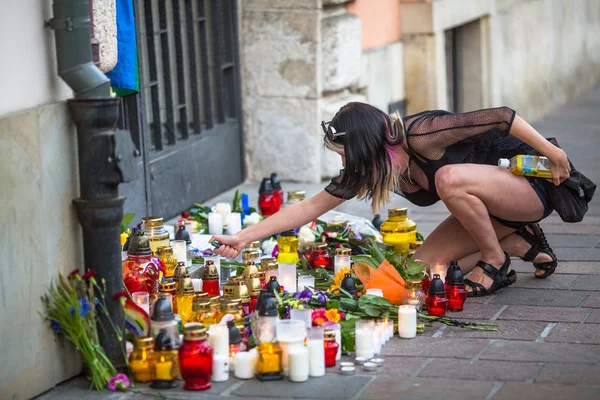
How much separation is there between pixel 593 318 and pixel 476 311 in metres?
0.45

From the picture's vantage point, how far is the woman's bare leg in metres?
4.45

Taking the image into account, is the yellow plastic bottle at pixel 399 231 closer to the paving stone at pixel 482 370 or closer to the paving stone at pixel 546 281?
the paving stone at pixel 546 281

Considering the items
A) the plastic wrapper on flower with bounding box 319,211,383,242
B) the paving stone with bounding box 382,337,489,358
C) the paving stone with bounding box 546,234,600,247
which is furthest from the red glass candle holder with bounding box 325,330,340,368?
the paving stone with bounding box 546,234,600,247

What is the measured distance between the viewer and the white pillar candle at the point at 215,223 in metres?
5.47

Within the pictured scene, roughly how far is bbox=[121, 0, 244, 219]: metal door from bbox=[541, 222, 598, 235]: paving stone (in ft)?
6.71

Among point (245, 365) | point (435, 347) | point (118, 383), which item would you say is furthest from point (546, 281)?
point (118, 383)

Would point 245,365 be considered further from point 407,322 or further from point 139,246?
point 139,246

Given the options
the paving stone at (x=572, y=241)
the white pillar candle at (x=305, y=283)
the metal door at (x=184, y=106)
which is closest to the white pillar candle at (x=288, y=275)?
the white pillar candle at (x=305, y=283)

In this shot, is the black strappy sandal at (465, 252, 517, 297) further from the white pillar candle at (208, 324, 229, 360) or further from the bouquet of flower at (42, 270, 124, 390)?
the bouquet of flower at (42, 270, 124, 390)

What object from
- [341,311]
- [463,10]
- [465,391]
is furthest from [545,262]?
[463,10]

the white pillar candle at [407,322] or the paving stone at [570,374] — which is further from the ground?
the white pillar candle at [407,322]

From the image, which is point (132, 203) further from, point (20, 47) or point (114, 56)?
point (20, 47)

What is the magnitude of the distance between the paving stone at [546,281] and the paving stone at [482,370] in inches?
43.0

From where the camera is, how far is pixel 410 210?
662cm
